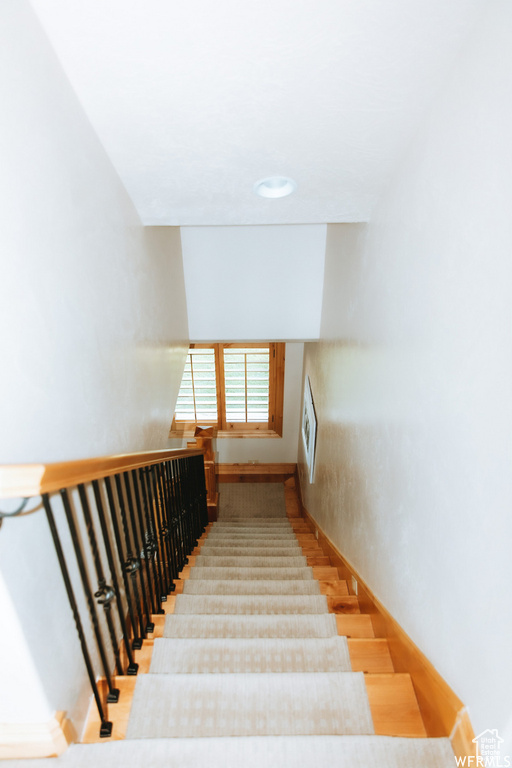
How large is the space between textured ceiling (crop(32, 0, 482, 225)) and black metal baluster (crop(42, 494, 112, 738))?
130 cm

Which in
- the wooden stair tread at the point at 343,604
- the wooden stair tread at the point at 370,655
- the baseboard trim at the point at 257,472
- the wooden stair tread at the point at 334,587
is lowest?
the baseboard trim at the point at 257,472

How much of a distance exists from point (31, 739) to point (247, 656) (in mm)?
780

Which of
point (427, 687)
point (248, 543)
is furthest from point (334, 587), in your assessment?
point (248, 543)

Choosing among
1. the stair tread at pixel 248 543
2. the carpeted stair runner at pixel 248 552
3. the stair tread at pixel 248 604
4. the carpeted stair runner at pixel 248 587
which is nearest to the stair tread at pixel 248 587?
the carpeted stair runner at pixel 248 587

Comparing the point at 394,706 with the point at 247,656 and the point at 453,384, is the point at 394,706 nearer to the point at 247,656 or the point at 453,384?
the point at 247,656

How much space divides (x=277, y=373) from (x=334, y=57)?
5.40 metres

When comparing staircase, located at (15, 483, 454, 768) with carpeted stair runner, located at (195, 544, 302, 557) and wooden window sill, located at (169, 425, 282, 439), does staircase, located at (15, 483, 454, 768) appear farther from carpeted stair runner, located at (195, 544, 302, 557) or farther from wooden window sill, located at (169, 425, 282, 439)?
wooden window sill, located at (169, 425, 282, 439)

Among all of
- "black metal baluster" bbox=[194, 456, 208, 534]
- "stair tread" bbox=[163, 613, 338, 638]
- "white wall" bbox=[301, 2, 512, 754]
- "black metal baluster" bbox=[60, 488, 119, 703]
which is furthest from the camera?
"black metal baluster" bbox=[194, 456, 208, 534]

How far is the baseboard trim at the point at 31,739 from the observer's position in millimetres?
1175

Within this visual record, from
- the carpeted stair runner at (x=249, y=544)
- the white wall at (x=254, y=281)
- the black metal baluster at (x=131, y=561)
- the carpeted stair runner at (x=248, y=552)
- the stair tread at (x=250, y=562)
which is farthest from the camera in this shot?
the white wall at (x=254, y=281)

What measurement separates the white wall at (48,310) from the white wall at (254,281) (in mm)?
2166

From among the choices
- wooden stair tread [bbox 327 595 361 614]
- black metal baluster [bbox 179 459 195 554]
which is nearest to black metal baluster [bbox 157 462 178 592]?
black metal baluster [bbox 179 459 195 554]

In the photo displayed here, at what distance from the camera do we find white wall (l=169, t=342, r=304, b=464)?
22.4ft

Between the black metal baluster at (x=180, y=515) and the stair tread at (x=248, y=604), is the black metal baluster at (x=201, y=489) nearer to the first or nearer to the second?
the black metal baluster at (x=180, y=515)
